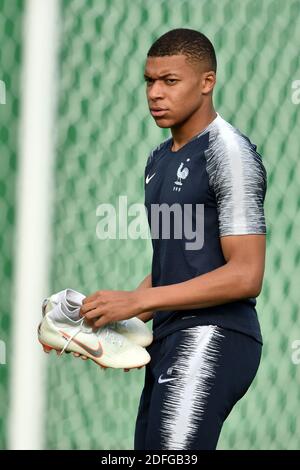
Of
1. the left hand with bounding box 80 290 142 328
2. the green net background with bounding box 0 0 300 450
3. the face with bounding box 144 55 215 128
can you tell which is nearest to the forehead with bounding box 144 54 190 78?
the face with bounding box 144 55 215 128

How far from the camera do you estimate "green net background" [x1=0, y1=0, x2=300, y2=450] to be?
4375mm

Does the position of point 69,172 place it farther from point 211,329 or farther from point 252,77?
point 211,329

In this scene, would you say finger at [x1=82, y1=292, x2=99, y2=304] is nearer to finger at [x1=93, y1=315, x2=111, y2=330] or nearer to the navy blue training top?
finger at [x1=93, y1=315, x2=111, y2=330]

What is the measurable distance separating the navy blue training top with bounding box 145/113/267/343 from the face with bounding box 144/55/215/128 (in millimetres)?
76

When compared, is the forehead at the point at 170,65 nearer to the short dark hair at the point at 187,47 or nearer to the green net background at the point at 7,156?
the short dark hair at the point at 187,47

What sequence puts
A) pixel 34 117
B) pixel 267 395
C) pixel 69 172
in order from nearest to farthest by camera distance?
pixel 34 117, pixel 69 172, pixel 267 395

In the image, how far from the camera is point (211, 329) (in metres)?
2.90

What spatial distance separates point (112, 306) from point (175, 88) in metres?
0.56

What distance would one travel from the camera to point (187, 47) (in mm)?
2961

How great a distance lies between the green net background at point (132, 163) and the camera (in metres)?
4.38

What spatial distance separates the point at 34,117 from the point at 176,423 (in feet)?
5.08

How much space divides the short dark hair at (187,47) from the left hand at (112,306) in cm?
61
